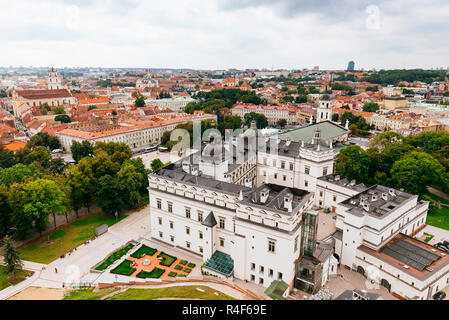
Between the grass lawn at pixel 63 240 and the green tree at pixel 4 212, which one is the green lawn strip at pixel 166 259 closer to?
the grass lawn at pixel 63 240

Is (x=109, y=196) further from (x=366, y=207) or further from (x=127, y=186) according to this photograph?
(x=366, y=207)

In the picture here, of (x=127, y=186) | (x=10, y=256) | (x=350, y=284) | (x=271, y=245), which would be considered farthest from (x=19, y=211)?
(x=350, y=284)

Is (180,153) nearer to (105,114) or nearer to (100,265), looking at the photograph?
(100,265)

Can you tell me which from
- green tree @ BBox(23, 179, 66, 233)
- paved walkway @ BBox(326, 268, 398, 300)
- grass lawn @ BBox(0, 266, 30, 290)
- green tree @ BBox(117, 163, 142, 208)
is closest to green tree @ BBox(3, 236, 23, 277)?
grass lawn @ BBox(0, 266, 30, 290)
